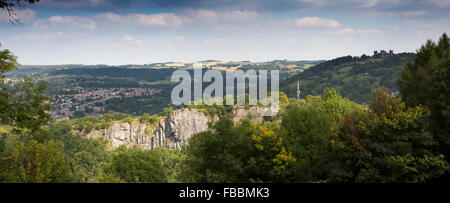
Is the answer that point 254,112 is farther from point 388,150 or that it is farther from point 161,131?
point 388,150

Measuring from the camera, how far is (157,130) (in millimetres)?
146125

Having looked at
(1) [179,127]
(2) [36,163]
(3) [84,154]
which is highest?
(2) [36,163]

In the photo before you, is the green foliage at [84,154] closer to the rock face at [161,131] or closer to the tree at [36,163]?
the rock face at [161,131]

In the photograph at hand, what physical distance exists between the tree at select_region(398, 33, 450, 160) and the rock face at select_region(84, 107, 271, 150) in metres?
104

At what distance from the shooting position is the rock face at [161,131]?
455 ft

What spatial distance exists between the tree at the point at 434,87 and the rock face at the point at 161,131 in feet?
342

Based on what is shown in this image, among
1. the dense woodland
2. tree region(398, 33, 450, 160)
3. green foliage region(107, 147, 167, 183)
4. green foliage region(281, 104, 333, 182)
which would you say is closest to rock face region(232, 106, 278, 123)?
green foliage region(107, 147, 167, 183)

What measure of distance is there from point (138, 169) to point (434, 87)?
109 ft

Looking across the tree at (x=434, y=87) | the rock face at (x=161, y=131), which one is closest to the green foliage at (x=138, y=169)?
the tree at (x=434, y=87)

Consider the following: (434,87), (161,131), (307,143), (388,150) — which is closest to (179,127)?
(161,131)

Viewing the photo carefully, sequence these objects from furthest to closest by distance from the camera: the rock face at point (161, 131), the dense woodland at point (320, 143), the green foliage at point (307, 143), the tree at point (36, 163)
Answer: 1. the rock face at point (161, 131)
2. the tree at point (36, 163)
3. the green foliage at point (307, 143)
4. the dense woodland at point (320, 143)

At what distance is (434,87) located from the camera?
25922 mm
